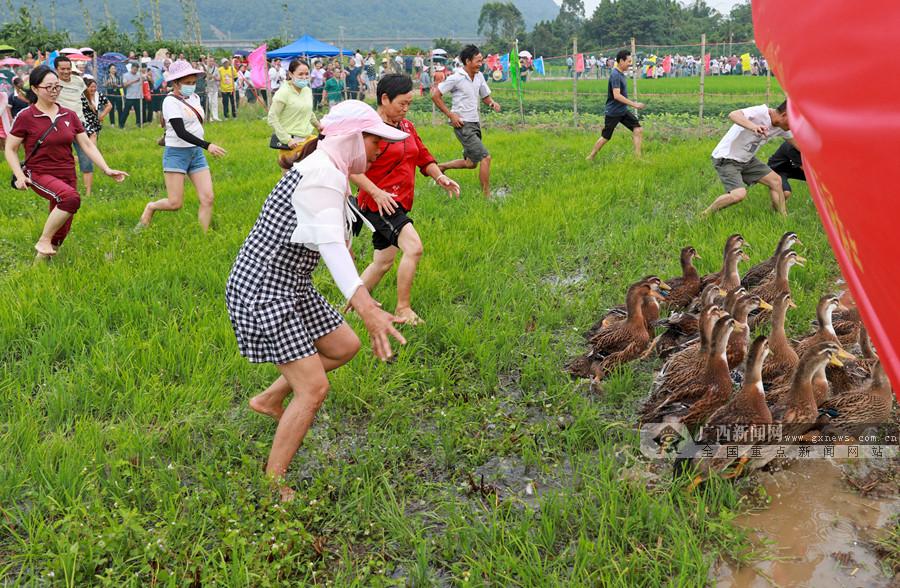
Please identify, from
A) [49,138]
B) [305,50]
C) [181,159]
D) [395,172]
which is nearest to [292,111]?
[181,159]

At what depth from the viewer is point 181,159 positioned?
8.10 metres

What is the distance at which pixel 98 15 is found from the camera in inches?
7579

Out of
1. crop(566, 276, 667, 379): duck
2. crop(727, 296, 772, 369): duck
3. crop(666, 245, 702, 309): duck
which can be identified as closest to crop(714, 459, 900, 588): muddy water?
crop(727, 296, 772, 369): duck

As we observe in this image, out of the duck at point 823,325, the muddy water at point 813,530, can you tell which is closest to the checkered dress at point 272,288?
the muddy water at point 813,530

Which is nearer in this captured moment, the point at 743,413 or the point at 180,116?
the point at 743,413

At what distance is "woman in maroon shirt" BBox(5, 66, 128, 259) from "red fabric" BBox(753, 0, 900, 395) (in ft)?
22.3

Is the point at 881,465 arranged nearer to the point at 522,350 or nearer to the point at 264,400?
the point at 522,350

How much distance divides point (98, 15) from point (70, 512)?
220m

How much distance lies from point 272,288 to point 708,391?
2.57 metres

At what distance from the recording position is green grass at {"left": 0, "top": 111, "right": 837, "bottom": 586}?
3.39 m

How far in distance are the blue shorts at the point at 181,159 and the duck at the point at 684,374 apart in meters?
5.60

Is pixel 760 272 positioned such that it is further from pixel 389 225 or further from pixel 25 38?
pixel 25 38

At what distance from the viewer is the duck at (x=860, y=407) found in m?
4.26

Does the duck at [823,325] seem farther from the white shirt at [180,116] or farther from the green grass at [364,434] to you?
the white shirt at [180,116]
